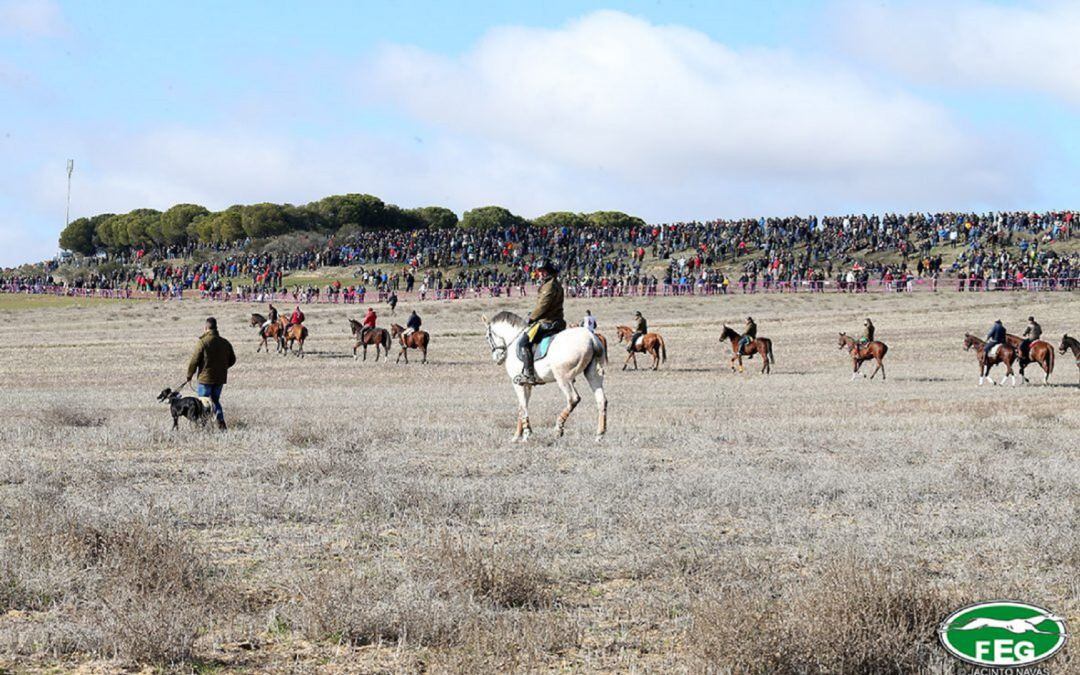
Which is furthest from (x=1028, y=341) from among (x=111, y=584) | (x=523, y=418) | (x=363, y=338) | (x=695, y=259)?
(x=695, y=259)

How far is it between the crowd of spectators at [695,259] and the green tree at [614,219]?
203 ft

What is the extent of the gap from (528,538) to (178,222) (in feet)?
489

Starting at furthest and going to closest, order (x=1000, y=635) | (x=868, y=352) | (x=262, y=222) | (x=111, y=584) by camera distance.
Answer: (x=262, y=222), (x=868, y=352), (x=111, y=584), (x=1000, y=635)

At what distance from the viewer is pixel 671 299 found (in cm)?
6341

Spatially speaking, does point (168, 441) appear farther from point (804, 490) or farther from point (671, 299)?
point (671, 299)

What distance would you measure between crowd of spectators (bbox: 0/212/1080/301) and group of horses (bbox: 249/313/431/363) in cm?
2391

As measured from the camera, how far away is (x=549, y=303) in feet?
53.7

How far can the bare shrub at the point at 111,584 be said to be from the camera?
6.42 meters

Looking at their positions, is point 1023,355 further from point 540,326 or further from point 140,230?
point 140,230

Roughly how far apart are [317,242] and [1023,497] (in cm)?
10533

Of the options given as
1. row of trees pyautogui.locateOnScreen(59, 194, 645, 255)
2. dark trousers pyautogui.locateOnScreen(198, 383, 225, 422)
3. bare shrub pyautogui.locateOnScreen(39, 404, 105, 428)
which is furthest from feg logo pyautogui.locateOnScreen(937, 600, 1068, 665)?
row of trees pyautogui.locateOnScreen(59, 194, 645, 255)

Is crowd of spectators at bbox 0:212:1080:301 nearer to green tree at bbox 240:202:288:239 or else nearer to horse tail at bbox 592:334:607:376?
green tree at bbox 240:202:288:239

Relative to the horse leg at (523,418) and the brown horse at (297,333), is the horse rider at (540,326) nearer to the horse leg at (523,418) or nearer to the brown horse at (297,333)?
the horse leg at (523,418)

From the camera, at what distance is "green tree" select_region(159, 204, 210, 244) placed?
15088 cm
